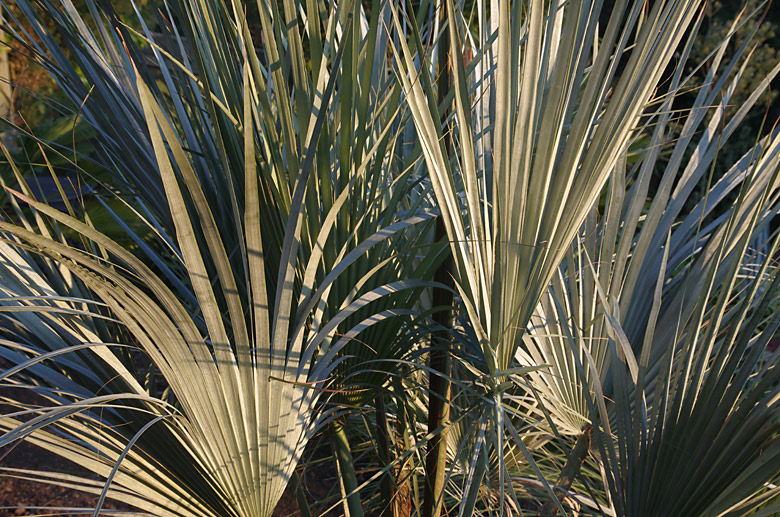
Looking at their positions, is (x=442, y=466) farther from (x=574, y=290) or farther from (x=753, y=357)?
(x=753, y=357)

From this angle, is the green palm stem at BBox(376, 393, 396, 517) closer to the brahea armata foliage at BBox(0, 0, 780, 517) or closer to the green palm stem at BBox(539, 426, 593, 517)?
the brahea armata foliage at BBox(0, 0, 780, 517)

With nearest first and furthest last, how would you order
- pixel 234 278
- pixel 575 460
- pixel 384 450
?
pixel 234 278 < pixel 575 460 < pixel 384 450

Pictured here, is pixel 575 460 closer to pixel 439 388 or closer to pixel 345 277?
pixel 439 388

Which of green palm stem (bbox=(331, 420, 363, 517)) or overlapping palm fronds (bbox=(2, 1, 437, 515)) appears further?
green palm stem (bbox=(331, 420, 363, 517))

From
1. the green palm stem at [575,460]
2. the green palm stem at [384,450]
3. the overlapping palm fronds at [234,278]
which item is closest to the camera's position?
the overlapping palm fronds at [234,278]

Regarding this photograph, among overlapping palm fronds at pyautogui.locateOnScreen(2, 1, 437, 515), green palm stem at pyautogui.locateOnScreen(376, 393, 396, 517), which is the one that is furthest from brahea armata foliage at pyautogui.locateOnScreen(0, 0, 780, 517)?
green palm stem at pyautogui.locateOnScreen(376, 393, 396, 517)

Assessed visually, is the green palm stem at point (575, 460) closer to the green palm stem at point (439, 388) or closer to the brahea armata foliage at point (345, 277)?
the brahea armata foliage at point (345, 277)

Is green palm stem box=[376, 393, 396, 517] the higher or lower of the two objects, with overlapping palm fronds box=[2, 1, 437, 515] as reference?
lower

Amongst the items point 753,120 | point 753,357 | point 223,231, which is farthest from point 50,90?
point 753,120

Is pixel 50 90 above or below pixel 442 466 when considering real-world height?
above

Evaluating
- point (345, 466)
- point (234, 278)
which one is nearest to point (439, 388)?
point (345, 466)

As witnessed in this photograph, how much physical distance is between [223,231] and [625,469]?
62cm

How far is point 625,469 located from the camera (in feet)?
2.37

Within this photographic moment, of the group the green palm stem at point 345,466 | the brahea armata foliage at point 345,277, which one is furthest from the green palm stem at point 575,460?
the green palm stem at point 345,466
